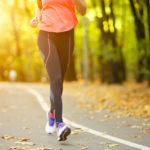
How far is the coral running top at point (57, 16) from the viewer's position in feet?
15.6

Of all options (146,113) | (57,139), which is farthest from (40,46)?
(146,113)

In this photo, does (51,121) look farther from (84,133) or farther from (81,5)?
(81,5)

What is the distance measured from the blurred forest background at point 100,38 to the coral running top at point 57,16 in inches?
204

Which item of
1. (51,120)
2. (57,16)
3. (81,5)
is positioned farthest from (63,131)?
(81,5)

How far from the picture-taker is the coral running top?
474 centimetres

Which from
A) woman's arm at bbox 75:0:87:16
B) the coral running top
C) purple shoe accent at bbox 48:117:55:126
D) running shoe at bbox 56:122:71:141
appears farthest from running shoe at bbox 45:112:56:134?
woman's arm at bbox 75:0:87:16

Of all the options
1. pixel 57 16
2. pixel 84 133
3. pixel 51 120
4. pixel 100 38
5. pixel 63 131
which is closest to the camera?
pixel 63 131

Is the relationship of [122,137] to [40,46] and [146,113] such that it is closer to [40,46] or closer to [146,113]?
[40,46]

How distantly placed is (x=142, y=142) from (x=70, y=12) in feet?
6.47

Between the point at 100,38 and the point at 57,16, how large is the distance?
2443 centimetres

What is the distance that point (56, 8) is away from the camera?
479 centimetres

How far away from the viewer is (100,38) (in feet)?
95.2

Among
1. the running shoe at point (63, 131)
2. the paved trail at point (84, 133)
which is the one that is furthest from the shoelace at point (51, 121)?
the running shoe at point (63, 131)

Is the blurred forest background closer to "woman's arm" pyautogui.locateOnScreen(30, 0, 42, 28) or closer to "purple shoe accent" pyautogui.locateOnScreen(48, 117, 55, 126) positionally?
"woman's arm" pyautogui.locateOnScreen(30, 0, 42, 28)
